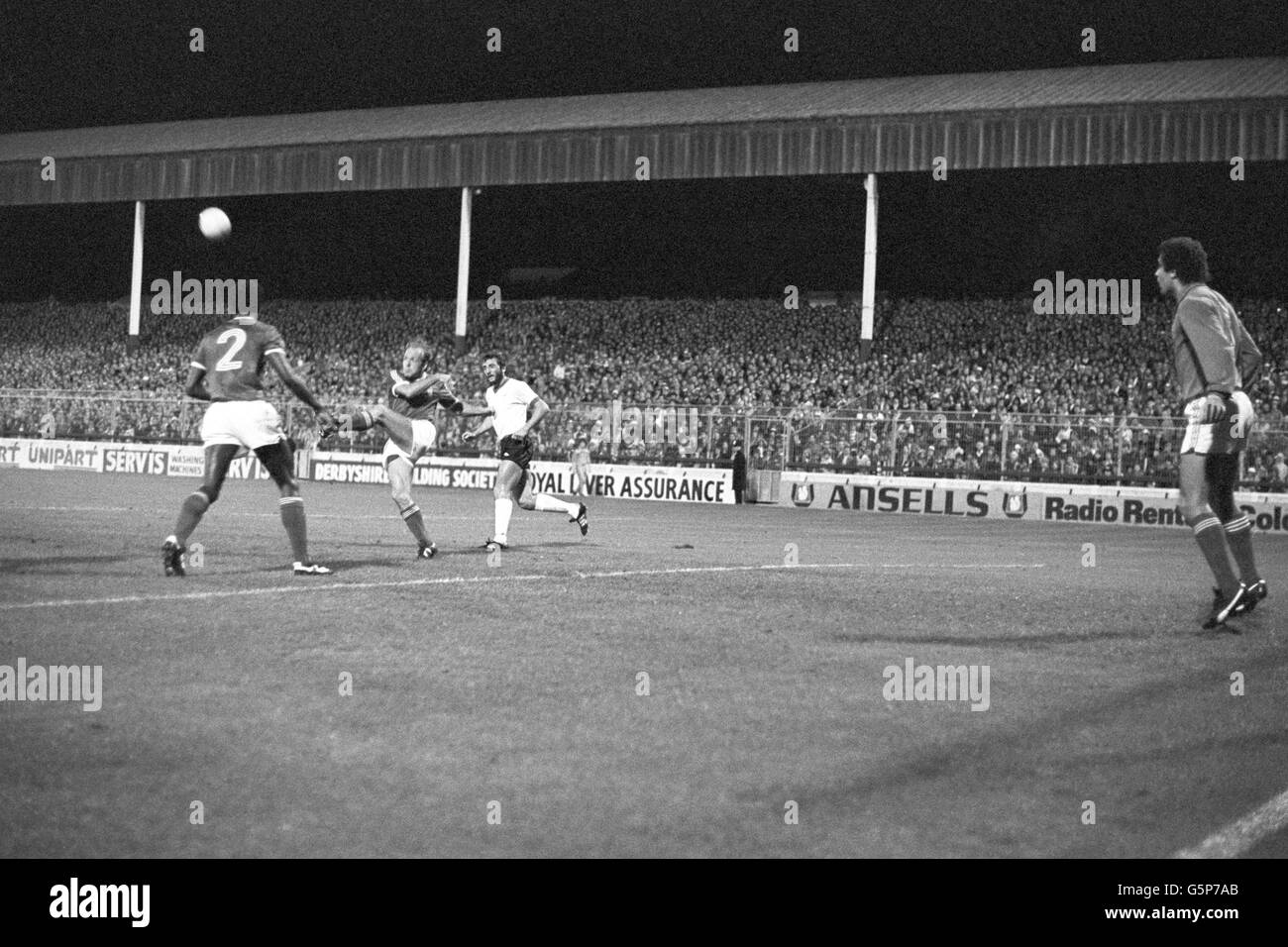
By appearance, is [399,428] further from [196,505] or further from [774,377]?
[774,377]

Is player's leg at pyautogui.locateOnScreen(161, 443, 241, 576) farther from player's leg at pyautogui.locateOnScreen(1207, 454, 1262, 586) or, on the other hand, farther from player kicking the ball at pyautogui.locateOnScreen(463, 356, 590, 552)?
player's leg at pyautogui.locateOnScreen(1207, 454, 1262, 586)

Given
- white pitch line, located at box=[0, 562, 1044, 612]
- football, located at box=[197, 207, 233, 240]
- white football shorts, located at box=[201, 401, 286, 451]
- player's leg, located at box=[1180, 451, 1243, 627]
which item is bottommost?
white pitch line, located at box=[0, 562, 1044, 612]

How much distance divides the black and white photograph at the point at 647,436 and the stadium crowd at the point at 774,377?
159mm

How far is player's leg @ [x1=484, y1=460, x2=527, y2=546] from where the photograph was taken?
14.9 metres

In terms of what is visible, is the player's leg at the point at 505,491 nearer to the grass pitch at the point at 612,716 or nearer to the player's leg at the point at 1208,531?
the grass pitch at the point at 612,716

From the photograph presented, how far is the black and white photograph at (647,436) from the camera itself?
504 cm

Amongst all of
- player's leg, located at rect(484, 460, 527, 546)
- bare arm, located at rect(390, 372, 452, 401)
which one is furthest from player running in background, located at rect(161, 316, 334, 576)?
player's leg, located at rect(484, 460, 527, 546)

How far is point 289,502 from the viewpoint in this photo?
1105 cm

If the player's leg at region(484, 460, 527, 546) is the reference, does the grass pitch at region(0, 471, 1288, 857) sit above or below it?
below

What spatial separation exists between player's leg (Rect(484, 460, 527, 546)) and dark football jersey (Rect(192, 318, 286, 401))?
4.17m

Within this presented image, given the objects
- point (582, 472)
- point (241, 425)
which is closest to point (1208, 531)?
point (241, 425)

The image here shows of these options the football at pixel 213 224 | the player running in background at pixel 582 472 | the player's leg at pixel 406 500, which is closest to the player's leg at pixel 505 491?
the player's leg at pixel 406 500
